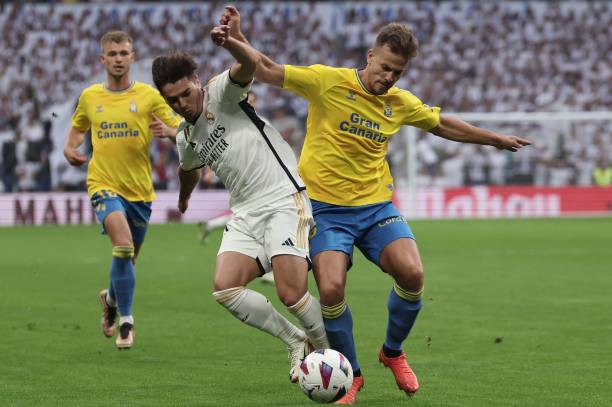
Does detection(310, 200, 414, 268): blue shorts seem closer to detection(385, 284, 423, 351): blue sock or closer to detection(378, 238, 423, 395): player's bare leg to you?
detection(378, 238, 423, 395): player's bare leg

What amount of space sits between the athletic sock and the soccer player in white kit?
515mm

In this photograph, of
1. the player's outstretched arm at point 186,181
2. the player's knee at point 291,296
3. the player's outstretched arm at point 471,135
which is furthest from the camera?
the player's outstretched arm at point 186,181

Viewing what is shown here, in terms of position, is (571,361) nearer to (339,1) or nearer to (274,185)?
(274,185)

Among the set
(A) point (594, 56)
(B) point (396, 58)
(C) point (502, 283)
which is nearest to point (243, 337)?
(B) point (396, 58)

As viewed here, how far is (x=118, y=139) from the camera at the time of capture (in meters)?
9.80

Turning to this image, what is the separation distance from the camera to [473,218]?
1141 inches

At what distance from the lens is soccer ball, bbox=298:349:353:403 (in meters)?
6.34

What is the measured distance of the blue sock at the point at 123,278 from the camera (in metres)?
9.21

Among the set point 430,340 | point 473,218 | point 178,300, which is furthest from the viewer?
point 473,218

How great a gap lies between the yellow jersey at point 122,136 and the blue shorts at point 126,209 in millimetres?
57

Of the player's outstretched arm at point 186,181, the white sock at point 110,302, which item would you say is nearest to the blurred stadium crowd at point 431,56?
the white sock at point 110,302

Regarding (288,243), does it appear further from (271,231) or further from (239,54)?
(239,54)

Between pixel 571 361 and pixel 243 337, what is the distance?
275 centimetres

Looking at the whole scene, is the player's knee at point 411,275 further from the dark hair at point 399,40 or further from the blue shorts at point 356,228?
the dark hair at point 399,40
